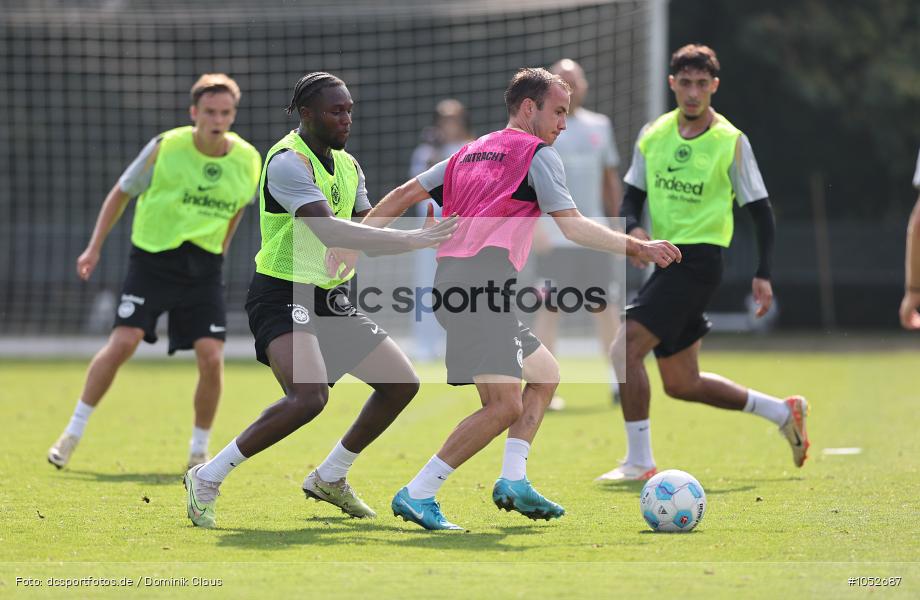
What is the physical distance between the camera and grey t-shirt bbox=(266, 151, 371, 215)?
5789 mm

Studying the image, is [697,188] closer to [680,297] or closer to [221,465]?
[680,297]

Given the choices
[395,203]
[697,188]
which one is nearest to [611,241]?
[395,203]

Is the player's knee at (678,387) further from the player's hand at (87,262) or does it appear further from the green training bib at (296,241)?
the player's hand at (87,262)

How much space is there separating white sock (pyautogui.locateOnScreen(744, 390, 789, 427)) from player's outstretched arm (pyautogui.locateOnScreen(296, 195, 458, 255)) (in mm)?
3020

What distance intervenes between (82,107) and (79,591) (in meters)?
16.4

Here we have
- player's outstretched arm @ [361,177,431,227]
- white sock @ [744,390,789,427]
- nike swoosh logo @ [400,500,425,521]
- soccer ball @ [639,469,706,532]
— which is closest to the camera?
soccer ball @ [639,469,706,532]

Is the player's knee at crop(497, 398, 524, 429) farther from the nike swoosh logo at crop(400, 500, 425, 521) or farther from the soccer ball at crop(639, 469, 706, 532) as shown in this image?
the soccer ball at crop(639, 469, 706, 532)

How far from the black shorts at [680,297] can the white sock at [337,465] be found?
2.08m

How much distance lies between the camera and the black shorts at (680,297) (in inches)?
299

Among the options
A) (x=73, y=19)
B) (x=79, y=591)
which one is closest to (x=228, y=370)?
(x=73, y=19)

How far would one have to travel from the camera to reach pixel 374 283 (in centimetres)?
1836

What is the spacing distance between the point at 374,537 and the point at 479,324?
103cm

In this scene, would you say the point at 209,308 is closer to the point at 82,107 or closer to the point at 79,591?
the point at 79,591

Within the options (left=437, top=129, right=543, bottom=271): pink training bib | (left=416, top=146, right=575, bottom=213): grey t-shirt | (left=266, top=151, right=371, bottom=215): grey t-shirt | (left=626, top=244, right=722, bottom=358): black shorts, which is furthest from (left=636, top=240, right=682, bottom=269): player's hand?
(left=626, top=244, right=722, bottom=358): black shorts
